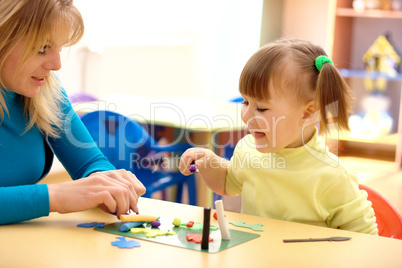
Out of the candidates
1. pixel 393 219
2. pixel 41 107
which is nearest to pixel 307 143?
pixel 393 219

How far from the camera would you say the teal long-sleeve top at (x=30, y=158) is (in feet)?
3.38

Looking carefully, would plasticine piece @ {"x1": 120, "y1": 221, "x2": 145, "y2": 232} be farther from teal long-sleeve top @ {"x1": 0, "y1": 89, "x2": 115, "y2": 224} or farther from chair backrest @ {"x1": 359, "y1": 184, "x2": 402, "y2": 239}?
chair backrest @ {"x1": 359, "y1": 184, "x2": 402, "y2": 239}

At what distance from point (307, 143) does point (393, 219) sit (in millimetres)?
308

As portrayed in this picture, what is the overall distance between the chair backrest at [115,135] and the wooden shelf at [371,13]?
3.15m

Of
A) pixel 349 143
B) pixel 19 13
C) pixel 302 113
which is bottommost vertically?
pixel 349 143

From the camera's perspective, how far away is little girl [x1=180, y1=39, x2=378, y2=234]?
49.6 inches

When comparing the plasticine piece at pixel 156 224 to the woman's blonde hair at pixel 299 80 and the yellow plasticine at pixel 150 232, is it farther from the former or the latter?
the woman's blonde hair at pixel 299 80

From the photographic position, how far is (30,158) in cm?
122

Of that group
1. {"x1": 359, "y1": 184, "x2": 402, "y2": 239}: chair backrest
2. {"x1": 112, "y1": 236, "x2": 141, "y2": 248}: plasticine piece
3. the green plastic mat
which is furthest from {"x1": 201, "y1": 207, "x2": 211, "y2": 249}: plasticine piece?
{"x1": 359, "y1": 184, "x2": 402, "y2": 239}: chair backrest

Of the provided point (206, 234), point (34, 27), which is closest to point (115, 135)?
point (34, 27)

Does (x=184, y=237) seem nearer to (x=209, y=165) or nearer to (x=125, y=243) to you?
(x=125, y=243)

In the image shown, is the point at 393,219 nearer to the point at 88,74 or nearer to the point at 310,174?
the point at 310,174

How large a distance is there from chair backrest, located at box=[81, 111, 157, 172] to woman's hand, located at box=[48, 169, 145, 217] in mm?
959

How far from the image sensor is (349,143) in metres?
5.27
